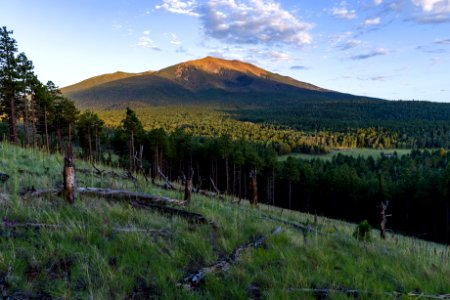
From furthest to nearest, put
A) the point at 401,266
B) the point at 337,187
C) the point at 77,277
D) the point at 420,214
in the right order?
the point at 337,187 < the point at 420,214 < the point at 401,266 < the point at 77,277

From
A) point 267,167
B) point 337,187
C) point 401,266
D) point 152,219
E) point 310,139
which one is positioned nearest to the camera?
point 401,266

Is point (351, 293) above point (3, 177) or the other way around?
the other way around

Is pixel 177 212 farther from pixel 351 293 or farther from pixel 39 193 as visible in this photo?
pixel 351 293

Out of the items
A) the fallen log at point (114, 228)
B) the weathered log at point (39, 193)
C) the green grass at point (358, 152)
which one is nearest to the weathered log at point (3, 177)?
the weathered log at point (39, 193)

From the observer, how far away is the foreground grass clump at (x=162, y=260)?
3.54 metres

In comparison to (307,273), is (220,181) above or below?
below

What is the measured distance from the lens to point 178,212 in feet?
21.6

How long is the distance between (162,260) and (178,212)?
93.2 inches

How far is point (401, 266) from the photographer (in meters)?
5.39

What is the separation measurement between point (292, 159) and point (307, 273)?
66.1 metres

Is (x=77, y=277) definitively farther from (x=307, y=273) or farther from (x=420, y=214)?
(x=420, y=214)

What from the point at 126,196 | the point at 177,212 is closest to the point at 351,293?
the point at 177,212

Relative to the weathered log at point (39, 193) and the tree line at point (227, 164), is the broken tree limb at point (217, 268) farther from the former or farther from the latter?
the tree line at point (227, 164)

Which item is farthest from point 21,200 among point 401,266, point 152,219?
point 401,266
